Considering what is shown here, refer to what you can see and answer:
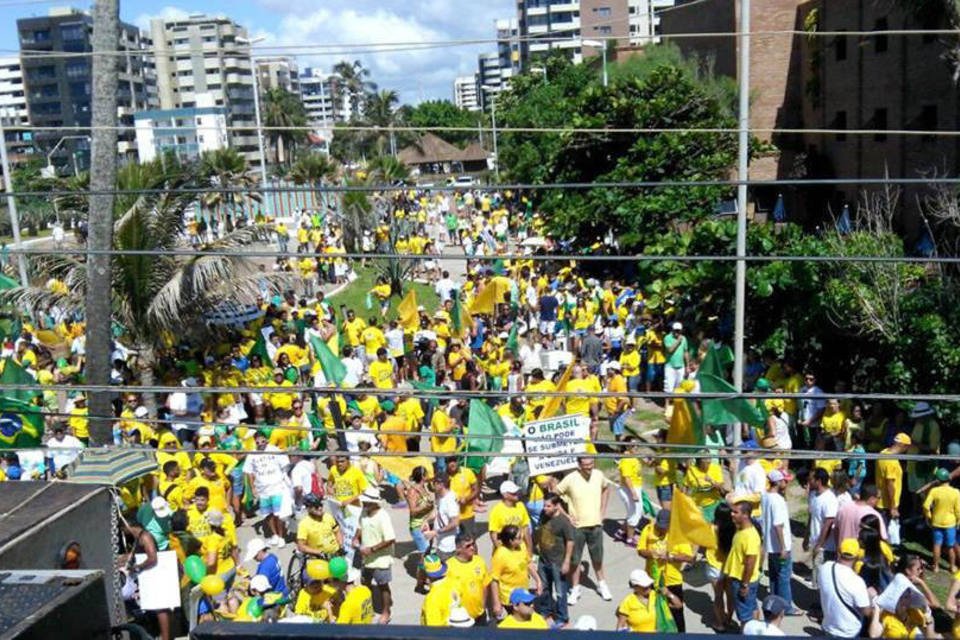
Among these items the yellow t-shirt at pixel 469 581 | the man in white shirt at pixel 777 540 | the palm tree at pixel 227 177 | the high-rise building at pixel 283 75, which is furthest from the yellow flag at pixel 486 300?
the high-rise building at pixel 283 75

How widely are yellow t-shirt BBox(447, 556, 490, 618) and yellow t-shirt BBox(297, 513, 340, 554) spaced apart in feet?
4.84

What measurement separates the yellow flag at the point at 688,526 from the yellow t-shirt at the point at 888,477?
2530 millimetres

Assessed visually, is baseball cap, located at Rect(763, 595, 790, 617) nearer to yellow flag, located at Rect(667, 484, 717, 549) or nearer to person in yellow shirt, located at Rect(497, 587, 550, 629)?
yellow flag, located at Rect(667, 484, 717, 549)

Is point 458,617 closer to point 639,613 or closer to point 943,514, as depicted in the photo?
point 639,613

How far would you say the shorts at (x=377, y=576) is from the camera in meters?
9.10

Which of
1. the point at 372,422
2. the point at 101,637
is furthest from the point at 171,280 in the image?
the point at 101,637

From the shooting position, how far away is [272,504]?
1098cm

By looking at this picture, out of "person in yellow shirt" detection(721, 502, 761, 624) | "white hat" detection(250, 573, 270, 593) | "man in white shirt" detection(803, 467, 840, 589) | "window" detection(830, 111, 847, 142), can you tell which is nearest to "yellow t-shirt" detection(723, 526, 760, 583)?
"person in yellow shirt" detection(721, 502, 761, 624)

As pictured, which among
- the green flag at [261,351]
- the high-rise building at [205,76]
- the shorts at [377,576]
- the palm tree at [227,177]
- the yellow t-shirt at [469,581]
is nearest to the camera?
the yellow t-shirt at [469,581]

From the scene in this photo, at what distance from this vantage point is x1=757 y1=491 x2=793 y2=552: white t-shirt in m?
8.73

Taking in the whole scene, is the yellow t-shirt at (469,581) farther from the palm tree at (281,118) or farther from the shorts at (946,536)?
the palm tree at (281,118)

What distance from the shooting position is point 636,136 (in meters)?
23.1

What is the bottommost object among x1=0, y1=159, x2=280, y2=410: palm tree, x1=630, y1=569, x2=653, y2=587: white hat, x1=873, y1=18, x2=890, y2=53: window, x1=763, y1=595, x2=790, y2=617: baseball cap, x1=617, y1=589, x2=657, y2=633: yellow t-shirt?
x1=617, y1=589, x2=657, y2=633: yellow t-shirt

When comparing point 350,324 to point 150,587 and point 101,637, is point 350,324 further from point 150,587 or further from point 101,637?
point 101,637
